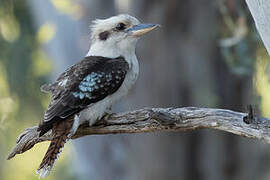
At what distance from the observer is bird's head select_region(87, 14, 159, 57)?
3.59 m

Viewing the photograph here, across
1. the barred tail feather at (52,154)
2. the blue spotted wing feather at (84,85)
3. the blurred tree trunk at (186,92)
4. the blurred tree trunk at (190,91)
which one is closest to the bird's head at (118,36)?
the blue spotted wing feather at (84,85)

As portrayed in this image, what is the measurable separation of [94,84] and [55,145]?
16.5 inches

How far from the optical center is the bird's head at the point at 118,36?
3588mm

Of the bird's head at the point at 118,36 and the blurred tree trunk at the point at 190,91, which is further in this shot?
the blurred tree trunk at the point at 190,91

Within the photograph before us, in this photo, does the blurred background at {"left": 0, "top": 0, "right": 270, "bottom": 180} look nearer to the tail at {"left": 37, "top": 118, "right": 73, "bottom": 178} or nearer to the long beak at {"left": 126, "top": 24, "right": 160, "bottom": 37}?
the long beak at {"left": 126, "top": 24, "right": 160, "bottom": 37}

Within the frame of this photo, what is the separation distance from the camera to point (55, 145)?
311 centimetres

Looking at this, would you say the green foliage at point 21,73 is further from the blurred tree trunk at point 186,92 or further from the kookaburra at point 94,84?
the kookaburra at point 94,84

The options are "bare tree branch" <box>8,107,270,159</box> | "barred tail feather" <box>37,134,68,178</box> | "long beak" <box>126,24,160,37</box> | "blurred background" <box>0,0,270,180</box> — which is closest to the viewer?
"bare tree branch" <box>8,107,270,159</box>

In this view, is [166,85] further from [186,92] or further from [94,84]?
[94,84]

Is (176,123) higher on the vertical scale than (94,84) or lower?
lower

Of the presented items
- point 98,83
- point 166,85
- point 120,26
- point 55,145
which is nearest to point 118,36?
point 120,26

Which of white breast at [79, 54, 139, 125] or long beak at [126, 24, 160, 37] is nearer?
white breast at [79, 54, 139, 125]

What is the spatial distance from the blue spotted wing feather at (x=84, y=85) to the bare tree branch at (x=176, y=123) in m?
0.17

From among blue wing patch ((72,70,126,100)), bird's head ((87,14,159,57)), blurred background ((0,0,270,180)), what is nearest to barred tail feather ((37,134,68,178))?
blue wing patch ((72,70,126,100))
